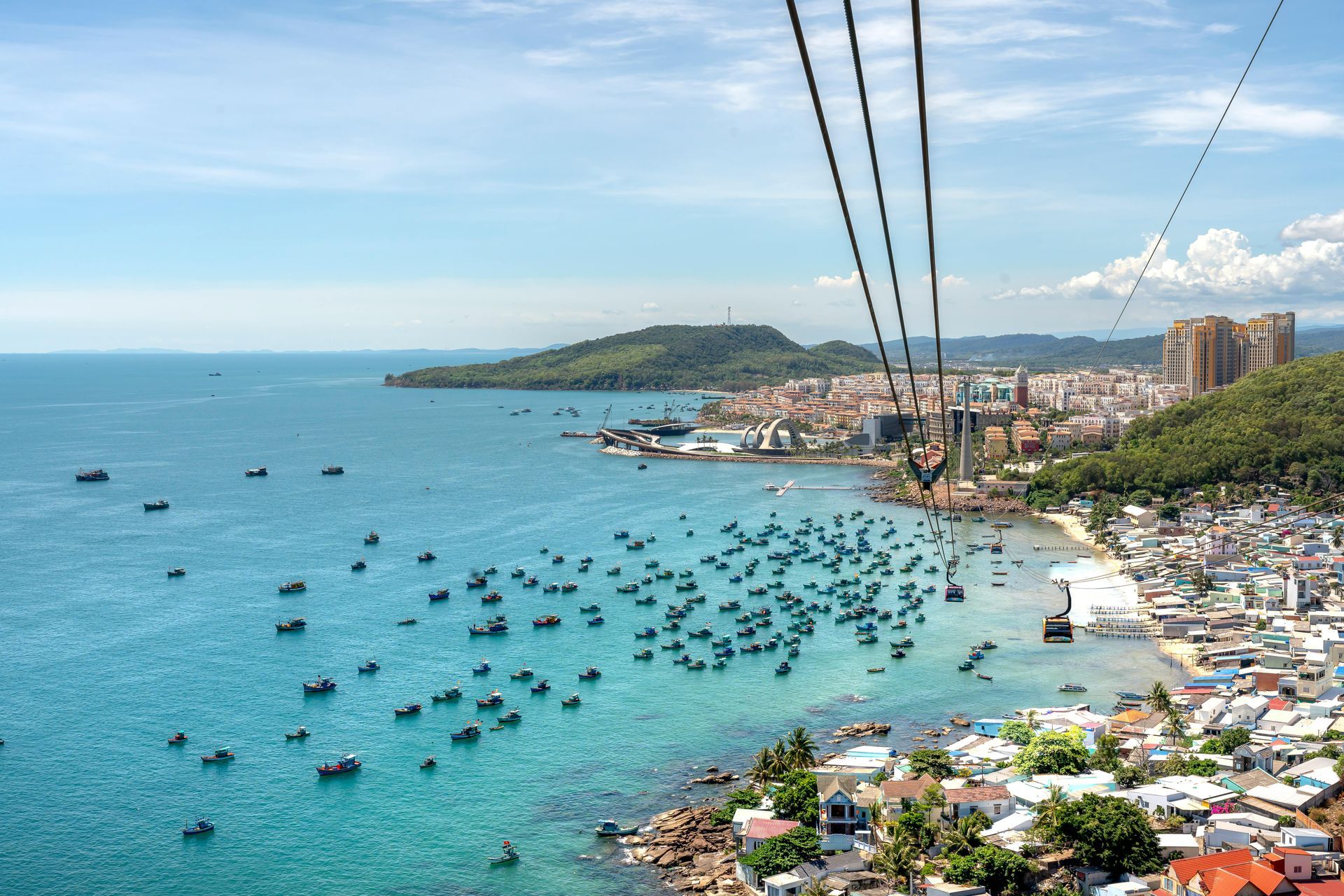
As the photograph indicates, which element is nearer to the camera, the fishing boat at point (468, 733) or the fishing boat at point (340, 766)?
the fishing boat at point (340, 766)

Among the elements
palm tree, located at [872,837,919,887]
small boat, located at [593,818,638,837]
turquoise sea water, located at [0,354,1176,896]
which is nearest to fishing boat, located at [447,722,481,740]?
turquoise sea water, located at [0,354,1176,896]

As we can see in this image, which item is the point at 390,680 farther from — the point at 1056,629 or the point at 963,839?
the point at 1056,629

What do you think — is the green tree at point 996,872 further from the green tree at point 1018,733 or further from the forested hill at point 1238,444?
the forested hill at point 1238,444

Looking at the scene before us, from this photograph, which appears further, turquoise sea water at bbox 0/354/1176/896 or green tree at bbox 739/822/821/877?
turquoise sea water at bbox 0/354/1176/896

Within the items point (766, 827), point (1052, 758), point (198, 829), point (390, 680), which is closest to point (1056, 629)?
point (1052, 758)

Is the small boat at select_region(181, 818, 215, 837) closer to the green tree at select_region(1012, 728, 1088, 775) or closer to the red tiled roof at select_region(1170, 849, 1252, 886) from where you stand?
the green tree at select_region(1012, 728, 1088, 775)

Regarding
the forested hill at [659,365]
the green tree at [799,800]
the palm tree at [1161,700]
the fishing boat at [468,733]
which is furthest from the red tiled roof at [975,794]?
the forested hill at [659,365]
